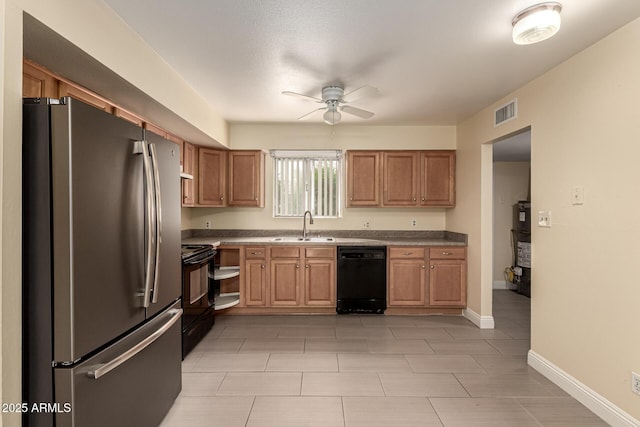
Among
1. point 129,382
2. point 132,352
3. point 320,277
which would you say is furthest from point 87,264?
point 320,277

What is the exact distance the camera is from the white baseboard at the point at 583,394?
208 cm

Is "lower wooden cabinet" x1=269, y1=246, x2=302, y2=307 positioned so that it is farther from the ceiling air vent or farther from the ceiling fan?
the ceiling air vent

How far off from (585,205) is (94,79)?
343 centimetres

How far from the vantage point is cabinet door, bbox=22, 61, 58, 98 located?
1.77 m

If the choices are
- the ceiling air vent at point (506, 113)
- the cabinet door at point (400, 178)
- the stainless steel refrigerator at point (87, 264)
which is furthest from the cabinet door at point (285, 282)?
the ceiling air vent at point (506, 113)

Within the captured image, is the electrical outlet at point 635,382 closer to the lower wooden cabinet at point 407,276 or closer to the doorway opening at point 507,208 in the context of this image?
the lower wooden cabinet at point 407,276

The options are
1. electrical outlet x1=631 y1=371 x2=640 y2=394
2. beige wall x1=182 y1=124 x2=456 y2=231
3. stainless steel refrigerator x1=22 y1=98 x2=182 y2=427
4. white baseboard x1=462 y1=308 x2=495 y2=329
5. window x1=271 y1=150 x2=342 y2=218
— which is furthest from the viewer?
window x1=271 y1=150 x2=342 y2=218

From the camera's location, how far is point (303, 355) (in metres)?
3.11

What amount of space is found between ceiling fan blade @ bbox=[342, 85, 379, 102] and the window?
5.32 ft

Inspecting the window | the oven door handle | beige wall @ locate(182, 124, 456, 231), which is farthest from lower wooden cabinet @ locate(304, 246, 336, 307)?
the oven door handle

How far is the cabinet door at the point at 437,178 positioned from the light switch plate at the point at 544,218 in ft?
5.84

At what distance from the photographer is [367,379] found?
2662 mm

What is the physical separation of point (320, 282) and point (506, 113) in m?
2.86

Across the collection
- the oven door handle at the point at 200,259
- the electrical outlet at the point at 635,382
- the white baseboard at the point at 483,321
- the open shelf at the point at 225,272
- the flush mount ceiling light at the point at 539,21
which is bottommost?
the white baseboard at the point at 483,321
